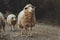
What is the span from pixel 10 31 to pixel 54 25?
252 cm

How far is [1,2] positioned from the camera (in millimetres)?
12984

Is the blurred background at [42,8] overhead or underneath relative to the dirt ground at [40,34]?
overhead

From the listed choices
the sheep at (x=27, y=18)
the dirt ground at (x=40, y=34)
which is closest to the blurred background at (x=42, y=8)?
the dirt ground at (x=40, y=34)

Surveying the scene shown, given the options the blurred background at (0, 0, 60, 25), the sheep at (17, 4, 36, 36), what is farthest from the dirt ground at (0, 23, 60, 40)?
the blurred background at (0, 0, 60, 25)

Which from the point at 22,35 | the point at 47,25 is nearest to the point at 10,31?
the point at 22,35

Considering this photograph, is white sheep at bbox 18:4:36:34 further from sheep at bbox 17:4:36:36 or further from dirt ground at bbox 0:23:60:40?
dirt ground at bbox 0:23:60:40

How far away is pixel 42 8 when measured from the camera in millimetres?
12328

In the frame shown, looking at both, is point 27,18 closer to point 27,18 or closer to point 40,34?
point 27,18

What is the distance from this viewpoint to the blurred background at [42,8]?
1173 centimetres

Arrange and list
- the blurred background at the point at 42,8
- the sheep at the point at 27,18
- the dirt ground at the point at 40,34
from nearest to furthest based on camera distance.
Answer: the sheep at the point at 27,18
the dirt ground at the point at 40,34
the blurred background at the point at 42,8

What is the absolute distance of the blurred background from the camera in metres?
11.7

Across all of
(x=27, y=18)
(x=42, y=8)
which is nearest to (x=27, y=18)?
(x=27, y=18)

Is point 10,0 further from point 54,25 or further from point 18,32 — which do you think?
point 18,32

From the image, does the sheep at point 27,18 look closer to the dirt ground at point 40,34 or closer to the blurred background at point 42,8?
the dirt ground at point 40,34
